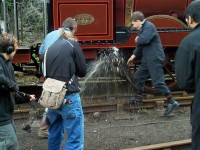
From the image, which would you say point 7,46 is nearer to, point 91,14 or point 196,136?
point 196,136

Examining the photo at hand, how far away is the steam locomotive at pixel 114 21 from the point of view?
7.26m

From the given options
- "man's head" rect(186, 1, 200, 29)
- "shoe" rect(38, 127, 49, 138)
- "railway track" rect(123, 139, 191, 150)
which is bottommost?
"shoe" rect(38, 127, 49, 138)

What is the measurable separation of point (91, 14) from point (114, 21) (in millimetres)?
475

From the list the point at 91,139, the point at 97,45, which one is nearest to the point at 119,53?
the point at 97,45

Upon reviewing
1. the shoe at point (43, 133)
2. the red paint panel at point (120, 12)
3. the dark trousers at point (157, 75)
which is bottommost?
the shoe at point (43, 133)

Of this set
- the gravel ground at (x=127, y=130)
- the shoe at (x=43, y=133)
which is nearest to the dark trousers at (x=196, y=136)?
the gravel ground at (x=127, y=130)

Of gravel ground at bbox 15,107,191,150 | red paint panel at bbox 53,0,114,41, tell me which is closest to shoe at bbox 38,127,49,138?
gravel ground at bbox 15,107,191,150

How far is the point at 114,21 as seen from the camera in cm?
757

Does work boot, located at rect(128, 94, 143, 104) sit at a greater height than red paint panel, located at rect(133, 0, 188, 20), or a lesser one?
lesser

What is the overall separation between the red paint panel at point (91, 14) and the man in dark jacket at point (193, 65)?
4.23 metres

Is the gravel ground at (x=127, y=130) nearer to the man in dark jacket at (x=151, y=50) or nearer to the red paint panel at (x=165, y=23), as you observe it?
the man in dark jacket at (x=151, y=50)

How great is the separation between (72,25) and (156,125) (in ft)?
8.50

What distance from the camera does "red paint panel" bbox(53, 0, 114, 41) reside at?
725 cm

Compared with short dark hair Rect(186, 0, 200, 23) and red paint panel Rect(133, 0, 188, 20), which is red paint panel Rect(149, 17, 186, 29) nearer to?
red paint panel Rect(133, 0, 188, 20)
